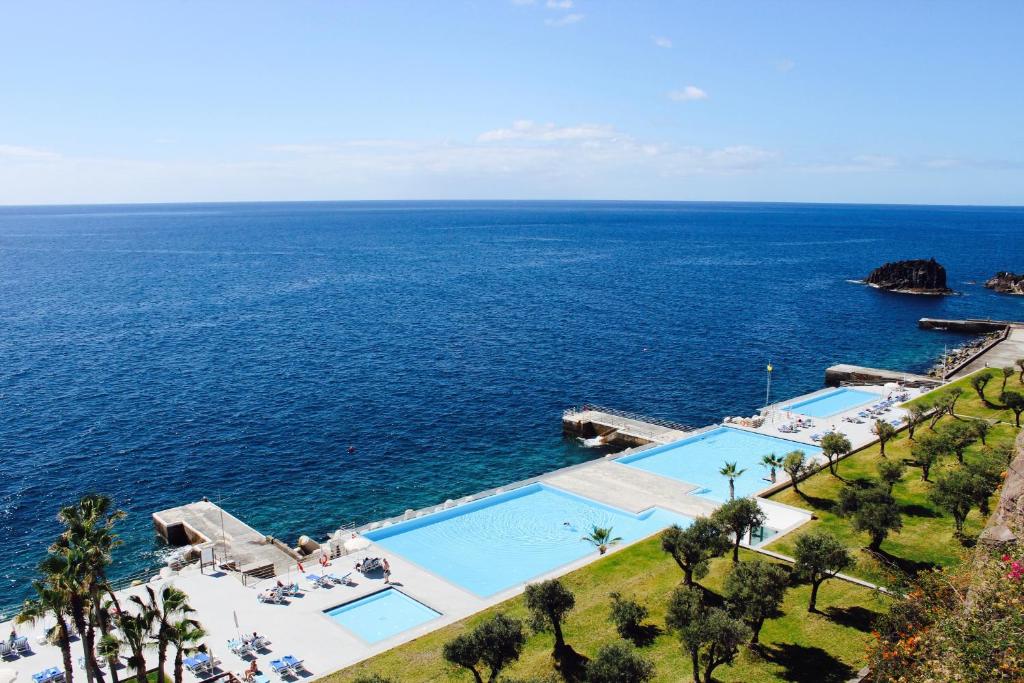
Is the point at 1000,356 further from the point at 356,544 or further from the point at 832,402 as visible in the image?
the point at 356,544

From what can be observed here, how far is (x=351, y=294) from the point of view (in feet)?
522

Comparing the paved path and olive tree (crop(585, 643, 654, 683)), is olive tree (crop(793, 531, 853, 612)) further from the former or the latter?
the paved path

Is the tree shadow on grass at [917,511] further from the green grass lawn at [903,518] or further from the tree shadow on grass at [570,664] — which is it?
the tree shadow on grass at [570,664]

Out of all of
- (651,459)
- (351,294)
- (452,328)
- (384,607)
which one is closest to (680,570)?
(384,607)

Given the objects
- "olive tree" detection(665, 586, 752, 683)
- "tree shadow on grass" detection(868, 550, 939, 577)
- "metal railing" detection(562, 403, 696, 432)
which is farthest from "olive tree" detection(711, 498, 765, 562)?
"metal railing" detection(562, 403, 696, 432)

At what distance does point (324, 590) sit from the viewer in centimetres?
4194

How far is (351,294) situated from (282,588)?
122190mm

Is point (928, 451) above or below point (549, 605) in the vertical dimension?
above

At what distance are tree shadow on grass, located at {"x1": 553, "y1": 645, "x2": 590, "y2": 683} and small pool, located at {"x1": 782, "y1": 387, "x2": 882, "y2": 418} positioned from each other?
159 feet

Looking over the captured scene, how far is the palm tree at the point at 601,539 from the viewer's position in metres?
45.5

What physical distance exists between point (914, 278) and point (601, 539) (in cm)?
15212

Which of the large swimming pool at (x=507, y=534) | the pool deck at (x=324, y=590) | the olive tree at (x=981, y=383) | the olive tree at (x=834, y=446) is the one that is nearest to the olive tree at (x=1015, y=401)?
the olive tree at (x=981, y=383)

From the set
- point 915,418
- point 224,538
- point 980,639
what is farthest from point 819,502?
point 224,538

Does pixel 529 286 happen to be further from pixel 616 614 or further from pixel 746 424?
pixel 616 614
